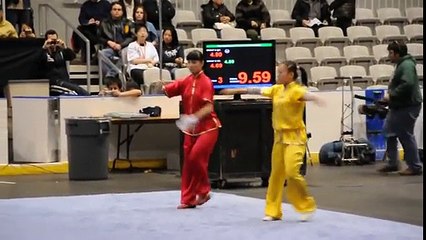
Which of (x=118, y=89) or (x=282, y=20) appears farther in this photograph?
(x=282, y=20)

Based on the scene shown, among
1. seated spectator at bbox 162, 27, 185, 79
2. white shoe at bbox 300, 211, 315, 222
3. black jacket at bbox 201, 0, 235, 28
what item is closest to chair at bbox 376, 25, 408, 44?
black jacket at bbox 201, 0, 235, 28

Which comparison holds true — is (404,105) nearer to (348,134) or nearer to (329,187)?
(329,187)

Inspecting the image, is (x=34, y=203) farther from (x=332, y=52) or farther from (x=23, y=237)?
(x=332, y=52)

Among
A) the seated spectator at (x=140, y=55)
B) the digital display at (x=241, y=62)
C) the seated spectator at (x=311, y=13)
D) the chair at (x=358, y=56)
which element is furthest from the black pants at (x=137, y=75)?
the seated spectator at (x=311, y=13)

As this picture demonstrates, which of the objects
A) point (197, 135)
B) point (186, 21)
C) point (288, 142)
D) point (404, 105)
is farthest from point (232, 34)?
point (288, 142)

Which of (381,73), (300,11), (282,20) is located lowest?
(381,73)

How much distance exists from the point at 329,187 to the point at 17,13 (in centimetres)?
857

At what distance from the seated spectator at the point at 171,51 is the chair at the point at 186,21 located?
201cm

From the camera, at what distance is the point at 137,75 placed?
19031 mm

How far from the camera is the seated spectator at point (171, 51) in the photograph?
1994 cm

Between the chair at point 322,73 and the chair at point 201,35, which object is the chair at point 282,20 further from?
the chair at point 322,73

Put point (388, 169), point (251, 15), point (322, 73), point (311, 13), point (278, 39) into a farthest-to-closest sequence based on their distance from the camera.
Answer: point (311, 13) → point (251, 15) → point (278, 39) → point (322, 73) → point (388, 169)

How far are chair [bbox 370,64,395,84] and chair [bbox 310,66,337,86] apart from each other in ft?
3.45

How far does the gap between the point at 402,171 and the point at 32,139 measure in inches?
242
